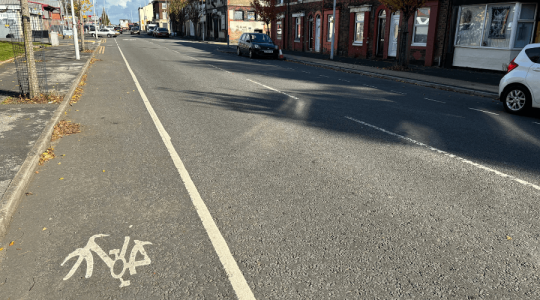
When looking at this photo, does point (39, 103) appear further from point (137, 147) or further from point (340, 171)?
point (340, 171)

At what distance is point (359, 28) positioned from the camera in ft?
92.0

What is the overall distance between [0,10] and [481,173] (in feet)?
180

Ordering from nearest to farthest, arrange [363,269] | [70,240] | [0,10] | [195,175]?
[363,269] < [70,240] < [195,175] < [0,10]

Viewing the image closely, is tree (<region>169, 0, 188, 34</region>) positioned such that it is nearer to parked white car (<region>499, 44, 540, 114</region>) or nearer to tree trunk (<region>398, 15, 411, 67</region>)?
tree trunk (<region>398, 15, 411, 67</region>)

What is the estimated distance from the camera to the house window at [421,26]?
2211 cm

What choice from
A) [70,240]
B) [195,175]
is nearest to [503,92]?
[195,175]

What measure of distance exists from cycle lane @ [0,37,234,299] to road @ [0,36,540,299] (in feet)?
0.05

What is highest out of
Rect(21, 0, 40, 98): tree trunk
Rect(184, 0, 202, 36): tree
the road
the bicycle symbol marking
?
Rect(184, 0, 202, 36): tree

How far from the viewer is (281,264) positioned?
3.42m

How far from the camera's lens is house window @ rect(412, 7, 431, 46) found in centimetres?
2211

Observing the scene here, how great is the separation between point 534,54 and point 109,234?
1014 centimetres

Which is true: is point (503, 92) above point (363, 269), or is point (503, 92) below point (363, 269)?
above

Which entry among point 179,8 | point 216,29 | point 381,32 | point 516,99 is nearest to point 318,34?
point 381,32

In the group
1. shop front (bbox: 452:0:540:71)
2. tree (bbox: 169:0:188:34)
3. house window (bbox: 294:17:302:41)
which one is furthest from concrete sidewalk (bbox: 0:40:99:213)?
tree (bbox: 169:0:188:34)
